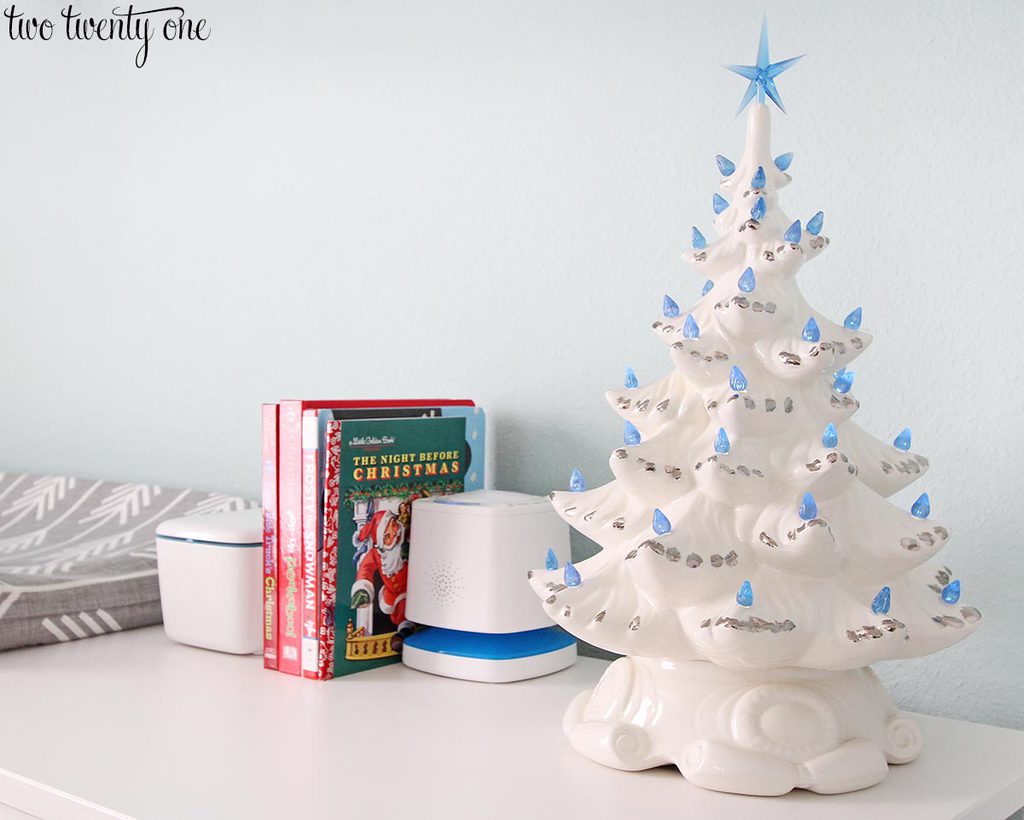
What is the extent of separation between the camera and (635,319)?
115 cm

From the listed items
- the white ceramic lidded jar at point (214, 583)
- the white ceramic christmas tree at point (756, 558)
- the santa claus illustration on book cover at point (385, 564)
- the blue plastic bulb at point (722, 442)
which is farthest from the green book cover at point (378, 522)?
the blue plastic bulb at point (722, 442)

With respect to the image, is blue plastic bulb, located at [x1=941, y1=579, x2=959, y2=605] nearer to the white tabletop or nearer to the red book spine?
the white tabletop

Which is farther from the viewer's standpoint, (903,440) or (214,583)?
(214,583)

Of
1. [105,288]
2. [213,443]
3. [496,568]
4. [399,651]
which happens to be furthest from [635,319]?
[105,288]

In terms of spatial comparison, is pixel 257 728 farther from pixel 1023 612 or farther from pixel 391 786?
pixel 1023 612

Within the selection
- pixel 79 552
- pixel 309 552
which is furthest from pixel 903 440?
pixel 79 552

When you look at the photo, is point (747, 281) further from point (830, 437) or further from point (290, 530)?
point (290, 530)

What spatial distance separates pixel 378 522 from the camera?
3.62 feet

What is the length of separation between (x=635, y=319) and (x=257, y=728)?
21.6 inches

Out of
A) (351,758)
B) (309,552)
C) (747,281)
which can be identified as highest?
(747,281)

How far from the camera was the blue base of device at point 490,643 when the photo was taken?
3.50 ft

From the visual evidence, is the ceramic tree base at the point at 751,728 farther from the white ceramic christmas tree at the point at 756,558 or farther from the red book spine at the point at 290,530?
the red book spine at the point at 290,530

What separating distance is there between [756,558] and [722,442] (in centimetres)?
8

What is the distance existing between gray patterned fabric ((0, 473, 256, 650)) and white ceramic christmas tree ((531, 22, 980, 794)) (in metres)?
0.60
